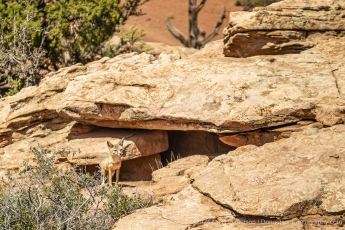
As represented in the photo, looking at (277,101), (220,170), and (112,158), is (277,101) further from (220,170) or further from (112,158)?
(112,158)

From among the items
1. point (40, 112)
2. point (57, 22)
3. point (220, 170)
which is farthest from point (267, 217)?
point (57, 22)

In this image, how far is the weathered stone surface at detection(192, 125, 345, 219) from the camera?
6137 millimetres

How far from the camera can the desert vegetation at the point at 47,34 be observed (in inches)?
523

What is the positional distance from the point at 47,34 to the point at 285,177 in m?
8.92

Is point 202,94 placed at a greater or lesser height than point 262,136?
greater

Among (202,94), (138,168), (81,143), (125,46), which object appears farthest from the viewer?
(125,46)

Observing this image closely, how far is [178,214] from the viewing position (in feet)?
21.7

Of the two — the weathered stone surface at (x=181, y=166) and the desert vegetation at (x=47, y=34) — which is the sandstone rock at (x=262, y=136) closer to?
the weathered stone surface at (x=181, y=166)

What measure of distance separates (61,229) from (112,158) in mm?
1903

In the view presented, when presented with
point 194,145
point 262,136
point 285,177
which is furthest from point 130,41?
point 285,177

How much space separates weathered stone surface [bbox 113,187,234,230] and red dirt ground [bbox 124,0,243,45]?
18.2m

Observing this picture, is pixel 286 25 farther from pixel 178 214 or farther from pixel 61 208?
pixel 61 208

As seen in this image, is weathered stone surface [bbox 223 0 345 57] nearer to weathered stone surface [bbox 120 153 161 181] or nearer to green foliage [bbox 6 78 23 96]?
weathered stone surface [bbox 120 153 161 181]

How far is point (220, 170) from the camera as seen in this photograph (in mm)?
7227
